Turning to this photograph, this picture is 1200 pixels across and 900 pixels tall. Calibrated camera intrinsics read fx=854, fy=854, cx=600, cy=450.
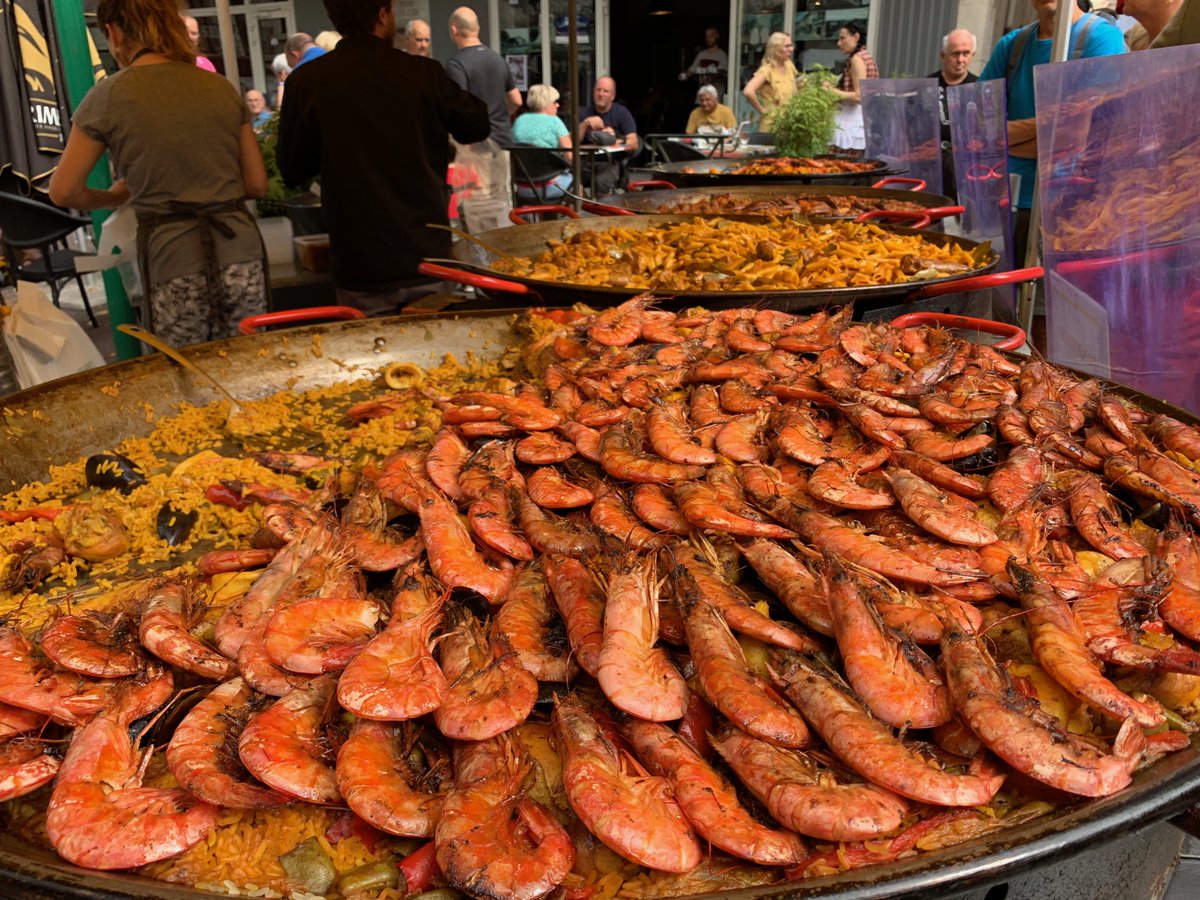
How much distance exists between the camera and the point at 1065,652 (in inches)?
54.1

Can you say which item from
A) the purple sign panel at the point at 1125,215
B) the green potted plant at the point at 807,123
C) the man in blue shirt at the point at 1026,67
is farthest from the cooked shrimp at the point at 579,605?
the green potted plant at the point at 807,123

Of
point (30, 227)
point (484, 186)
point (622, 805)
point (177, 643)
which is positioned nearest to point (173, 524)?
point (177, 643)

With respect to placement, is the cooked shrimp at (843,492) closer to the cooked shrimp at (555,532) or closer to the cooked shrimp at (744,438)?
the cooked shrimp at (744,438)

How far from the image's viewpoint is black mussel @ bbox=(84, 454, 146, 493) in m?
2.40

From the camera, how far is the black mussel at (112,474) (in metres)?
2.40

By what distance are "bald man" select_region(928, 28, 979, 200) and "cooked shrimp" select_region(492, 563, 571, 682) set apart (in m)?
7.28

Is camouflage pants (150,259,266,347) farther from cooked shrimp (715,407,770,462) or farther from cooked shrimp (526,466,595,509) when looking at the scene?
cooked shrimp (715,407,770,462)

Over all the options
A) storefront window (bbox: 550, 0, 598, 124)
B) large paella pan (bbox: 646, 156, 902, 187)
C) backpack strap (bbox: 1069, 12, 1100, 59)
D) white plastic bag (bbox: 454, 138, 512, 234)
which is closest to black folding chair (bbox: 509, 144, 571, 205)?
white plastic bag (bbox: 454, 138, 512, 234)

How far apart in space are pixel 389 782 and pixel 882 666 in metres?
0.78

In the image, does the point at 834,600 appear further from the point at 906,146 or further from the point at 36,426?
the point at 906,146

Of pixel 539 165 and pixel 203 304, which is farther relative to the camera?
pixel 539 165

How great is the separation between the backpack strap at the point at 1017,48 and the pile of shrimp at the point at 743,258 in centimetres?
329

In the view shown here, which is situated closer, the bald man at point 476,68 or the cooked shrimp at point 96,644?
Answer: the cooked shrimp at point 96,644

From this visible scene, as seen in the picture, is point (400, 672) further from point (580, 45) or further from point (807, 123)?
point (580, 45)
